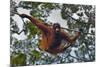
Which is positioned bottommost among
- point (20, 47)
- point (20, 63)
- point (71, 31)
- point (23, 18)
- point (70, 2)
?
point (20, 63)

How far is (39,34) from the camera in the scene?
204 centimetres

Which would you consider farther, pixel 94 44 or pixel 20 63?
pixel 94 44

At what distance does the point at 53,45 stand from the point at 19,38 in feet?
1.22

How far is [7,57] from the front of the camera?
194 cm

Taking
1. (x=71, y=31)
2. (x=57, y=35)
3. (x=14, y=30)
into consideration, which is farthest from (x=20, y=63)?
(x=71, y=31)

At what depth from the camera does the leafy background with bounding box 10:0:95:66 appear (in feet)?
6.46

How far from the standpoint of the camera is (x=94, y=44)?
2.24 meters

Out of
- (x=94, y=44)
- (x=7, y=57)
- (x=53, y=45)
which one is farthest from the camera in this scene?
(x=94, y=44)

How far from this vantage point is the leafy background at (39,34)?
197 centimetres

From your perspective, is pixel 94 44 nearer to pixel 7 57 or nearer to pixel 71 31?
pixel 71 31

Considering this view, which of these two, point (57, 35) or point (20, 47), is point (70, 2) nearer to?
point (57, 35)

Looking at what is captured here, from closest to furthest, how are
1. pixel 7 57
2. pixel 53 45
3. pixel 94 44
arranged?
pixel 7 57, pixel 53 45, pixel 94 44
